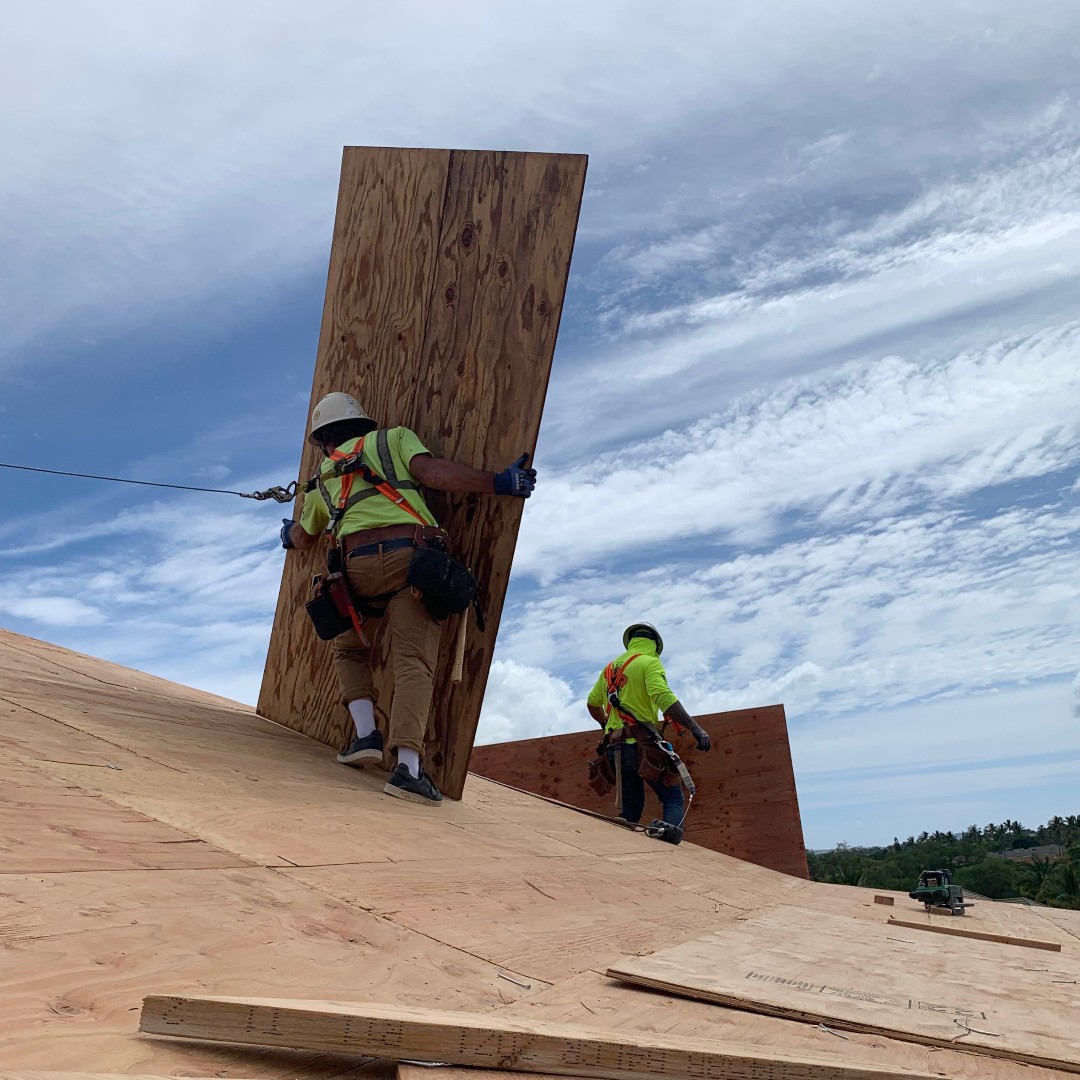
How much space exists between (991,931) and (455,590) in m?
2.82

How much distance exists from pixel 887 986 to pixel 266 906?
1.45 metres

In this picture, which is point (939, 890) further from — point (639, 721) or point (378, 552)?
point (378, 552)

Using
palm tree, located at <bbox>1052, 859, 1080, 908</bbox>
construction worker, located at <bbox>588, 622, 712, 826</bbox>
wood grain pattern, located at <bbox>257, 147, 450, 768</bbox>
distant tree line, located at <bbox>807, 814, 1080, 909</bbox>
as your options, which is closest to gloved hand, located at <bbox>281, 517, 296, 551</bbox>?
wood grain pattern, located at <bbox>257, 147, 450, 768</bbox>

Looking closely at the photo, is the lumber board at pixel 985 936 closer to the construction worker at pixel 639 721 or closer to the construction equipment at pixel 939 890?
the construction equipment at pixel 939 890

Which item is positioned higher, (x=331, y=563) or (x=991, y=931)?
(x=331, y=563)

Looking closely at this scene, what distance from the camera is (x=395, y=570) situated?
4.41 m

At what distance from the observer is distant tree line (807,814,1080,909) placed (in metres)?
34.9

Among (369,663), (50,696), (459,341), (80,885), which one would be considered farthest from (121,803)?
(459,341)

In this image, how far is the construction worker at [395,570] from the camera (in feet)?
14.3

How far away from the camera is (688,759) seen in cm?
959

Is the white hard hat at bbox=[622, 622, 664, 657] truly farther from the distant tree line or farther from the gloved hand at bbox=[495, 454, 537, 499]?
the distant tree line

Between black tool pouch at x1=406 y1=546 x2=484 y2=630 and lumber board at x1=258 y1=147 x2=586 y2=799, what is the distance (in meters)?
0.29

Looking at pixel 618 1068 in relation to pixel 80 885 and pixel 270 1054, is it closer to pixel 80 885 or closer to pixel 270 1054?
pixel 270 1054

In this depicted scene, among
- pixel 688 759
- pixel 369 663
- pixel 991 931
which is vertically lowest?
pixel 991 931
